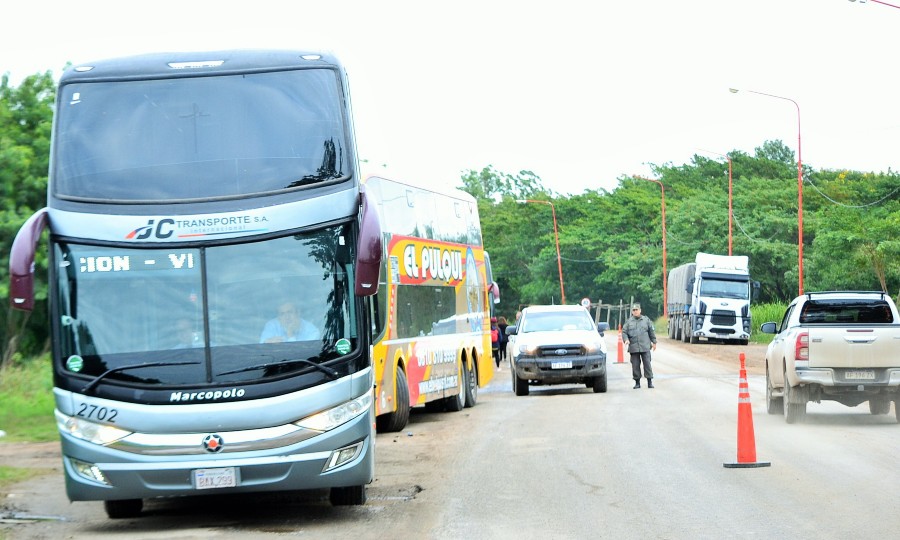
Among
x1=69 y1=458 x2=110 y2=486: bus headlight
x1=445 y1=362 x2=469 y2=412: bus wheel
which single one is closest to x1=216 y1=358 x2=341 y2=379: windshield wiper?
x1=69 y1=458 x2=110 y2=486: bus headlight

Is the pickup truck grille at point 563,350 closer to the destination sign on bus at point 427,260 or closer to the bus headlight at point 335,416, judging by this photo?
the destination sign on bus at point 427,260

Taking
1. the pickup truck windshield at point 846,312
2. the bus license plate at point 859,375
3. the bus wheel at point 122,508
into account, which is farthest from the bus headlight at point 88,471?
the pickup truck windshield at point 846,312

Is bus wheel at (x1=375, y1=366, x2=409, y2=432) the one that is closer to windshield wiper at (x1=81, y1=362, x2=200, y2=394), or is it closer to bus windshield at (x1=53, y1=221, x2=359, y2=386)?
bus windshield at (x1=53, y1=221, x2=359, y2=386)

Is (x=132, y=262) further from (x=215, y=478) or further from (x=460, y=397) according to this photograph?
(x=460, y=397)

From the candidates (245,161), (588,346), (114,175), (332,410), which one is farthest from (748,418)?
(588,346)

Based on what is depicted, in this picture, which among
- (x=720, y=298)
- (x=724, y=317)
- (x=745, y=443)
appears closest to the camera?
(x=745, y=443)

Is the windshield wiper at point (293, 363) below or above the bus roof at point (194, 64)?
below

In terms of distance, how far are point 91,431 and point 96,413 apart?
154 millimetres

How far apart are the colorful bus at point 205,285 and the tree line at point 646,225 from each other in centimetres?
1675

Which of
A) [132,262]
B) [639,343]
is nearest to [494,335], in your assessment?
[639,343]

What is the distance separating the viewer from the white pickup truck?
17984 millimetres

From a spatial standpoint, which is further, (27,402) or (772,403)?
(27,402)

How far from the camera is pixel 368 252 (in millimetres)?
10578

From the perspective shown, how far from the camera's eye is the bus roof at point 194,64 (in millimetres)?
11398
